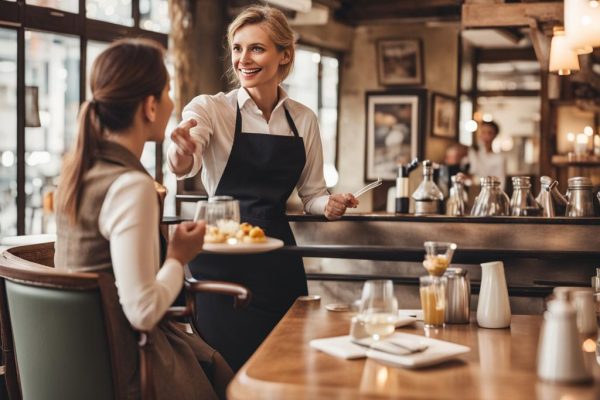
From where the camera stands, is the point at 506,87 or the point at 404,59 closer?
the point at 404,59

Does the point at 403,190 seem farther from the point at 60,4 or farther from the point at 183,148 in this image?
the point at 60,4

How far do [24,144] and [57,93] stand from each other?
90 cm

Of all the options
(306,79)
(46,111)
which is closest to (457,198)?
(46,111)

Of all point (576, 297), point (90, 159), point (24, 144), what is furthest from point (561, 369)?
point (24, 144)

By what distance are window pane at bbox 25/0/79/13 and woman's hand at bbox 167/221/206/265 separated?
16.6ft

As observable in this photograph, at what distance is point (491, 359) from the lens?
1.82 m

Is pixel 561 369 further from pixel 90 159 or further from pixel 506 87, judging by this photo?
pixel 506 87

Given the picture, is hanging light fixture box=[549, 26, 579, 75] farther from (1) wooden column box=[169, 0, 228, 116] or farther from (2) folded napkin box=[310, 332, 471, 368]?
(2) folded napkin box=[310, 332, 471, 368]

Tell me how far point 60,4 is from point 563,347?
611 cm

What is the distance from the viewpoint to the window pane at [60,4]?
21.5 ft

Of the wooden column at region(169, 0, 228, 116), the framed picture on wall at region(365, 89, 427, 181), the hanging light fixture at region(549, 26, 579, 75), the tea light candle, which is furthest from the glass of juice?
the framed picture on wall at region(365, 89, 427, 181)

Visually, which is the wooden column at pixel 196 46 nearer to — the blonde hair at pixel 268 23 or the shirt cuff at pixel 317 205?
the shirt cuff at pixel 317 205

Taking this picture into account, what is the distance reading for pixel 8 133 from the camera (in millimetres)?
6488

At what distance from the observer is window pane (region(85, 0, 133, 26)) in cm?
705
